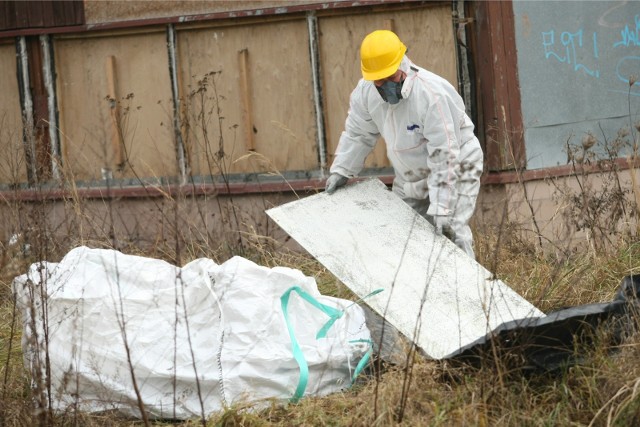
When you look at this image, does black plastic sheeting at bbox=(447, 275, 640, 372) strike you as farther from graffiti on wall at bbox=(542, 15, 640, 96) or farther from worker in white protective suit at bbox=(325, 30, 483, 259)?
graffiti on wall at bbox=(542, 15, 640, 96)

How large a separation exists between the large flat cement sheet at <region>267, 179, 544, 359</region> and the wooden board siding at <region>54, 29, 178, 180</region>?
10.8 feet

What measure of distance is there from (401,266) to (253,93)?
12.1 feet

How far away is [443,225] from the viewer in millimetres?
5738

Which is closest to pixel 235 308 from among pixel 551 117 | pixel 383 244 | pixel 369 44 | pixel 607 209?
pixel 383 244

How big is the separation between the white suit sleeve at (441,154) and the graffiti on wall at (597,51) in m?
2.54

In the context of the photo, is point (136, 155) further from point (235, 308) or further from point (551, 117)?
point (235, 308)

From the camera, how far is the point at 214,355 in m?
4.58

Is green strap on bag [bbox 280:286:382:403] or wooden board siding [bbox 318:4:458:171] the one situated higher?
wooden board siding [bbox 318:4:458:171]

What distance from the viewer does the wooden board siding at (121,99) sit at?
8.79m

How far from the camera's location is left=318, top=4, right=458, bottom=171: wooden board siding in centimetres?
805

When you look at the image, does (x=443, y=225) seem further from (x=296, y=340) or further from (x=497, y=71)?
(x=497, y=71)

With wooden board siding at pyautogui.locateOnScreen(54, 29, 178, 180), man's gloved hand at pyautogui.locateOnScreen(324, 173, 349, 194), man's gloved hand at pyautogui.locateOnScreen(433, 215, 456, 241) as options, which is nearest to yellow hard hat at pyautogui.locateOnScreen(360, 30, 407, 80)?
man's gloved hand at pyautogui.locateOnScreen(324, 173, 349, 194)

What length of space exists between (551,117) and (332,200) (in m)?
2.92

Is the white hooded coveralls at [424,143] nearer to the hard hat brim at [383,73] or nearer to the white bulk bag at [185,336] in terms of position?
the hard hat brim at [383,73]
